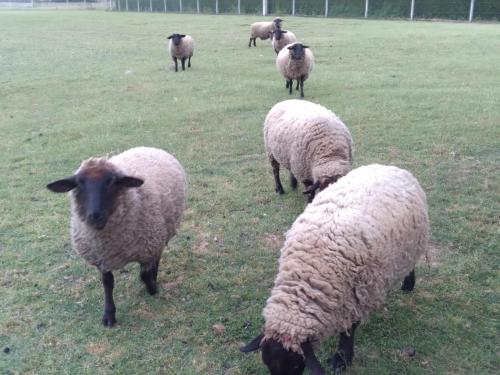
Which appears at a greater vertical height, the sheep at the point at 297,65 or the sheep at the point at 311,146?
the sheep at the point at 297,65

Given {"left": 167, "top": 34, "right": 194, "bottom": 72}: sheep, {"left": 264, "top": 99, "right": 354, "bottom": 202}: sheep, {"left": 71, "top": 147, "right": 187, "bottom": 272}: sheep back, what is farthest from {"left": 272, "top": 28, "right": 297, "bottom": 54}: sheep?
{"left": 71, "top": 147, "right": 187, "bottom": 272}: sheep back

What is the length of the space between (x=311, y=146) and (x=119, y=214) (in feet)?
8.77

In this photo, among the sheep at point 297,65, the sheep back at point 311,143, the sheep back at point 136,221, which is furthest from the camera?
the sheep at point 297,65

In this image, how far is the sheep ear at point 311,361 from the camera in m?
2.76

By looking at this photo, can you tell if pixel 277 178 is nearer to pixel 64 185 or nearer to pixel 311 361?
pixel 64 185

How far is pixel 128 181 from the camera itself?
12.1 feet

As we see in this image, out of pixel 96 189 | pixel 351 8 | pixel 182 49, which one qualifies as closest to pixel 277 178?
pixel 96 189

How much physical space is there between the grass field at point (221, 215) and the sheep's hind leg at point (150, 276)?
0.10 meters

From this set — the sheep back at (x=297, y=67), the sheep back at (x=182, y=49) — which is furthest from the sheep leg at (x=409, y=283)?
the sheep back at (x=182, y=49)

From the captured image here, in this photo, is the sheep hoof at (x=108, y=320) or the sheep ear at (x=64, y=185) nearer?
the sheep ear at (x=64, y=185)

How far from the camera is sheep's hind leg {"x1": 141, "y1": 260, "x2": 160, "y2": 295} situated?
420cm

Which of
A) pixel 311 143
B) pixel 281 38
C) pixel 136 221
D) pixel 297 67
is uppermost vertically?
pixel 281 38

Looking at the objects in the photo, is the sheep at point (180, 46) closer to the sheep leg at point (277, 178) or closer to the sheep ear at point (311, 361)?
the sheep leg at point (277, 178)

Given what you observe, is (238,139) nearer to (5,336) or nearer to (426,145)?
(426,145)
